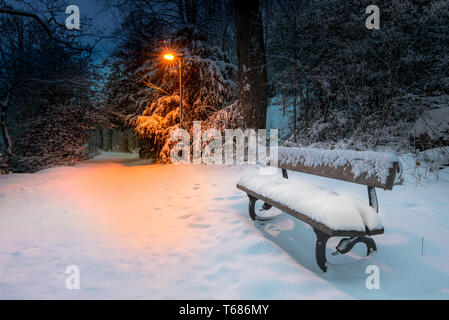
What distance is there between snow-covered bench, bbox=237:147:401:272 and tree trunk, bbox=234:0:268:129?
4.79m

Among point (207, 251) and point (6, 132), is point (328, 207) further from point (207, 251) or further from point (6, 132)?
point (6, 132)

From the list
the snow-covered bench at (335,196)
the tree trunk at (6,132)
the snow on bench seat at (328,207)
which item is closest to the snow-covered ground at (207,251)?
the snow-covered bench at (335,196)

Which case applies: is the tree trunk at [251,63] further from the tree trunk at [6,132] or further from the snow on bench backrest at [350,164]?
the tree trunk at [6,132]

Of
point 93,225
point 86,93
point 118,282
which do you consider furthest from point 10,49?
point 118,282

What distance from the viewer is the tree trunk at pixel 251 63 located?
7965 millimetres

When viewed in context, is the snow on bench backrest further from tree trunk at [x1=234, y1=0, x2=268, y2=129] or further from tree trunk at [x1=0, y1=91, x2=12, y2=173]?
tree trunk at [x1=0, y1=91, x2=12, y2=173]

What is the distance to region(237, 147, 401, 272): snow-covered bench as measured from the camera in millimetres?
2183

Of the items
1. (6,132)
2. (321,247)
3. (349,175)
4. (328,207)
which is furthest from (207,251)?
(6,132)

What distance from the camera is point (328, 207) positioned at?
7.44ft

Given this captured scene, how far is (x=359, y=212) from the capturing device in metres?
2.31

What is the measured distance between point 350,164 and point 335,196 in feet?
2.00

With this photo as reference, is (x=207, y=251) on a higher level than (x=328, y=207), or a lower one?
lower

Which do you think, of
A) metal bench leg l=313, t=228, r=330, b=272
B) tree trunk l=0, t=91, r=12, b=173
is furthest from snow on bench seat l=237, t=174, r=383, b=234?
tree trunk l=0, t=91, r=12, b=173

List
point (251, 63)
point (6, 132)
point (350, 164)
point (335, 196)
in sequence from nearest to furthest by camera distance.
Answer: point (335, 196), point (350, 164), point (251, 63), point (6, 132)
